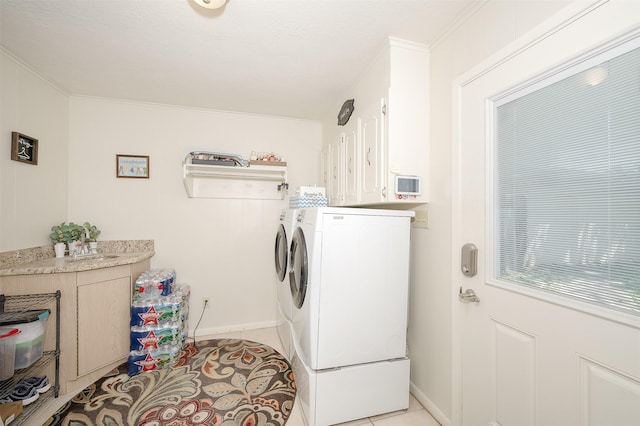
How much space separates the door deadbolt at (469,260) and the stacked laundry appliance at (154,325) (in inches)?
89.8

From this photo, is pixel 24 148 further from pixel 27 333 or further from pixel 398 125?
pixel 398 125

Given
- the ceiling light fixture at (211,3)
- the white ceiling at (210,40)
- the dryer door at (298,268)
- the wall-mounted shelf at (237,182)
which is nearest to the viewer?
the ceiling light fixture at (211,3)

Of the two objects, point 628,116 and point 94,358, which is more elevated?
point 628,116

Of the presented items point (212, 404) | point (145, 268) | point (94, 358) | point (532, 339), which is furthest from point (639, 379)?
point (145, 268)

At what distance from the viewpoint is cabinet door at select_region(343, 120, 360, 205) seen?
211 centimetres

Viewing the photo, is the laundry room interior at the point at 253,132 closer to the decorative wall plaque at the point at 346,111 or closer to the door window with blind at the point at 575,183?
the decorative wall plaque at the point at 346,111

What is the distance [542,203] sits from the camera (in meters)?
1.11

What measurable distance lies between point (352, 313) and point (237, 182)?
6.72 feet

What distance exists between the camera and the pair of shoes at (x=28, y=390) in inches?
62.9

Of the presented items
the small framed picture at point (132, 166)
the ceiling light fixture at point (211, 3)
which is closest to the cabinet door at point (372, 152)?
the ceiling light fixture at point (211, 3)

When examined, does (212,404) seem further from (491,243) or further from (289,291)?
(491,243)

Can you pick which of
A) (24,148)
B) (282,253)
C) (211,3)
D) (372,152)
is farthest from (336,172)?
(24,148)

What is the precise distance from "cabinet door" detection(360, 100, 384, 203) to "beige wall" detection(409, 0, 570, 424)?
1.15 feet

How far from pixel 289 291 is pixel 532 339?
1.60m
